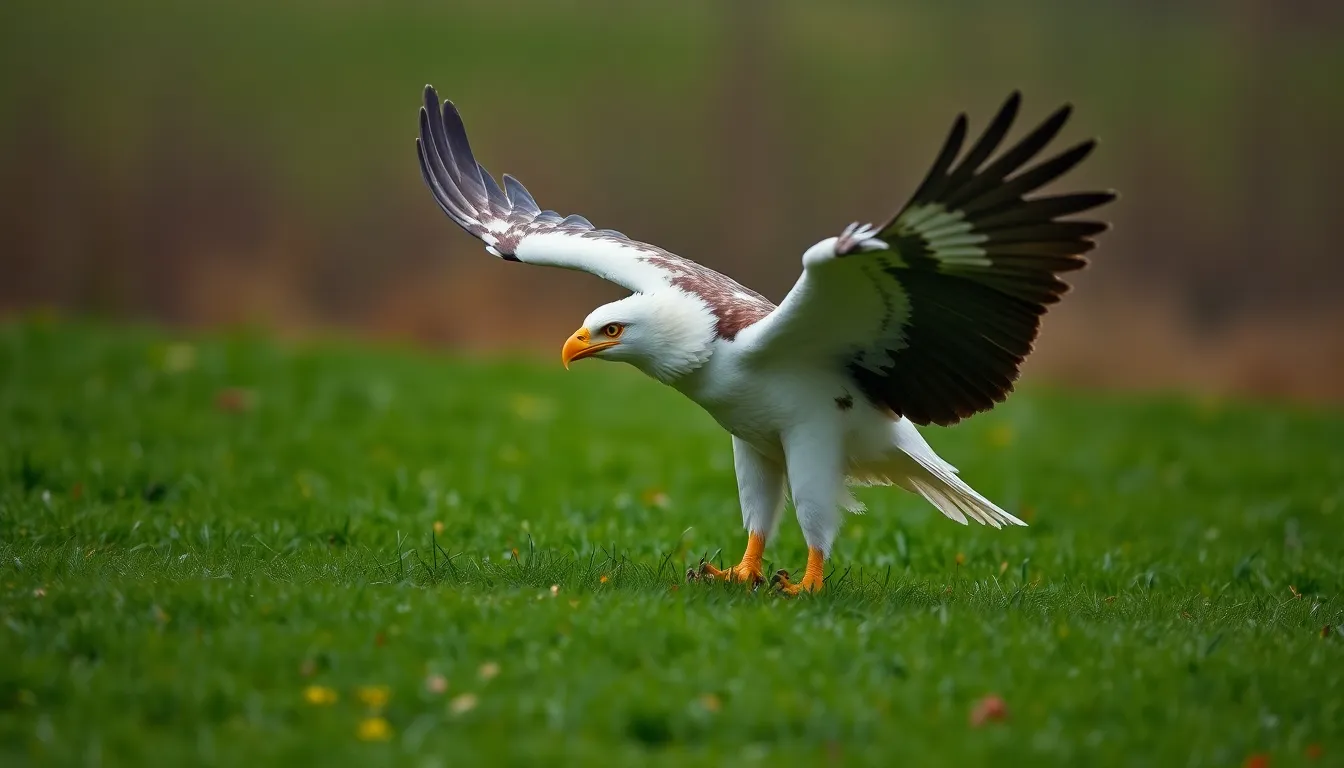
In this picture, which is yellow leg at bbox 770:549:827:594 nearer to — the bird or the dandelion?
the bird

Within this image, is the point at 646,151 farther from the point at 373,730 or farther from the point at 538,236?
the point at 373,730

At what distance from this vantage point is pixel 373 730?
354 centimetres

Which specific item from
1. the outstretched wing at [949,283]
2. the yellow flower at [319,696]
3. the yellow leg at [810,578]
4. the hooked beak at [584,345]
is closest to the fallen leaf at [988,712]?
the yellow leg at [810,578]

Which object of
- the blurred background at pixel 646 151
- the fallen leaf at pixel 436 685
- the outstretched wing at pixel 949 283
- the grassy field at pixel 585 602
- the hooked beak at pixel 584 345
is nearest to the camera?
the grassy field at pixel 585 602

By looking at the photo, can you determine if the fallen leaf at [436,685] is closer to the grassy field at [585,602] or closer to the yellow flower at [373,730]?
the grassy field at [585,602]

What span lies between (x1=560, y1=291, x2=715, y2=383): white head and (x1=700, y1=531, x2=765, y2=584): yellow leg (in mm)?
821

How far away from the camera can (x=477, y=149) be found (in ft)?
47.6

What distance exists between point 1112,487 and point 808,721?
597 cm

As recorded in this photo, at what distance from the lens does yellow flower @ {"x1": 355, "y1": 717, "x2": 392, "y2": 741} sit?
3514 mm

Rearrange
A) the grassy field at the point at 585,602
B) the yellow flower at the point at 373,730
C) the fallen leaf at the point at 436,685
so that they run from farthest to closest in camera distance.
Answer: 1. the fallen leaf at the point at 436,685
2. the grassy field at the point at 585,602
3. the yellow flower at the point at 373,730

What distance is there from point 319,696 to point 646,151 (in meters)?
11.7

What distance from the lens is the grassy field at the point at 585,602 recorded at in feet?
12.0

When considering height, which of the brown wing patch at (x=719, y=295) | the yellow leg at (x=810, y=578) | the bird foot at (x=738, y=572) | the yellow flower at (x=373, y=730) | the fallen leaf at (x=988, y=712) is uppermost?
the brown wing patch at (x=719, y=295)

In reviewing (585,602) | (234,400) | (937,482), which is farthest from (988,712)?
(234,400)
